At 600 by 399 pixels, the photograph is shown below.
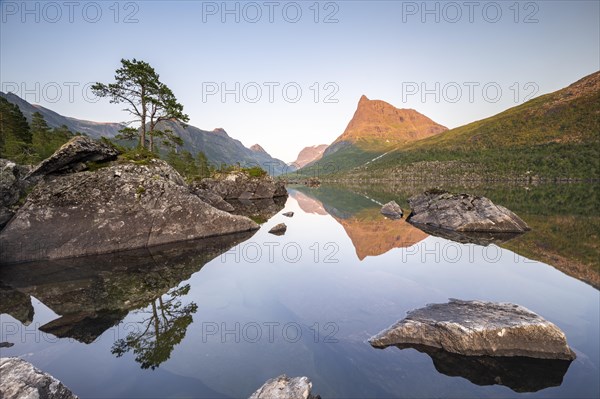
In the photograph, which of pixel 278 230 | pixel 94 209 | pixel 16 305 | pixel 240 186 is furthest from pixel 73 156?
pixel 240 186

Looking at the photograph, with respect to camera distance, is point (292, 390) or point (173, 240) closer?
point (292, 390)

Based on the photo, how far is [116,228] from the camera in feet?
60.3

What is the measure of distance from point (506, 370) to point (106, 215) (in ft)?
69.6

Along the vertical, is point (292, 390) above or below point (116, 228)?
below

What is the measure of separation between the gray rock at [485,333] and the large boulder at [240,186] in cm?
5859

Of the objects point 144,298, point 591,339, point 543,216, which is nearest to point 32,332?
point 144,298

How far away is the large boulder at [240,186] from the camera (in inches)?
2515

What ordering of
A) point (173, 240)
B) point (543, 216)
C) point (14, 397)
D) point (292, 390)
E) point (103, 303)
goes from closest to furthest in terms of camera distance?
point (14, 397) → point (292, 390) → point (103, 303) → point (173, 240) → point (543, 216)

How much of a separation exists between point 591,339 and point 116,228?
23.0 m

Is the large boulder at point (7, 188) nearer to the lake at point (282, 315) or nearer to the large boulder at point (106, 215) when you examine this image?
the large boulder at point (106, 215)

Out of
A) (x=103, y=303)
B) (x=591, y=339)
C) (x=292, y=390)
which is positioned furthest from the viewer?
(x=103, y=303)

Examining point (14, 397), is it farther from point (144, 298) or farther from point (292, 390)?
point (144, 298)

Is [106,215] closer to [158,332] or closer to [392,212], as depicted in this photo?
[158,332]

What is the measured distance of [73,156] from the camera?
18.4m
